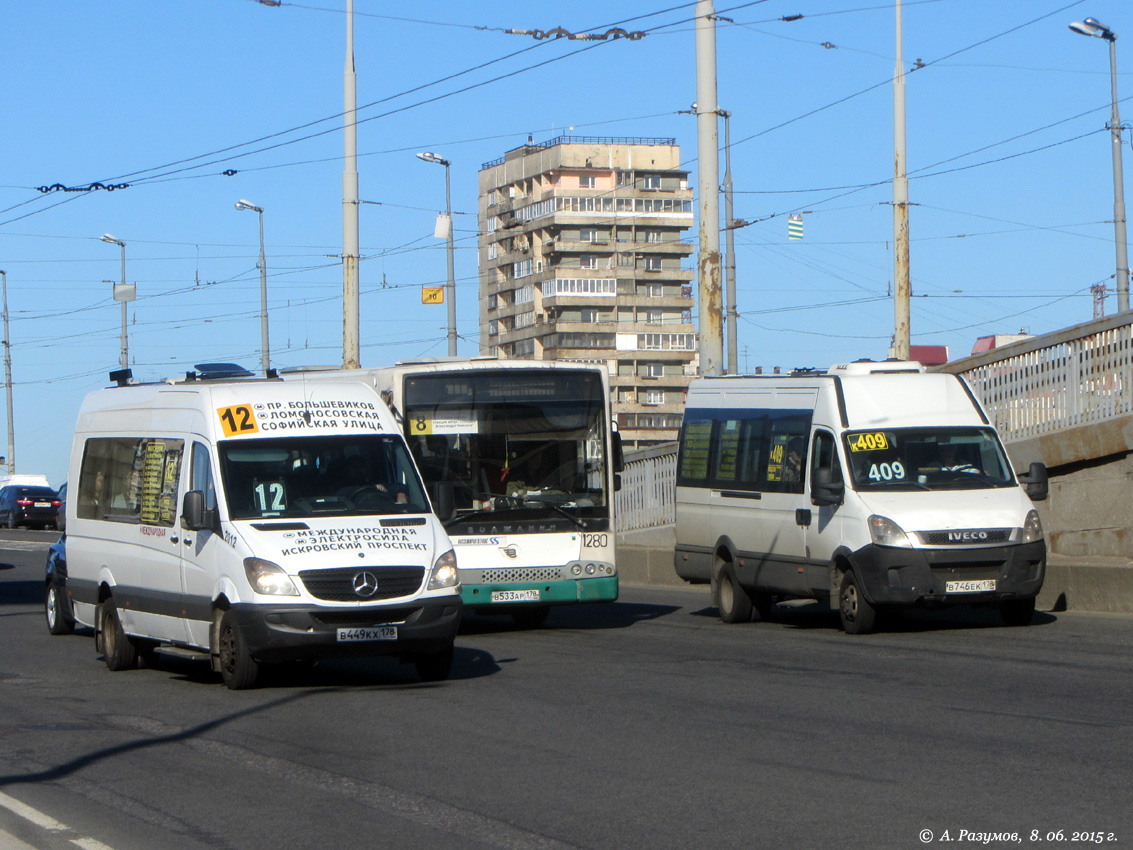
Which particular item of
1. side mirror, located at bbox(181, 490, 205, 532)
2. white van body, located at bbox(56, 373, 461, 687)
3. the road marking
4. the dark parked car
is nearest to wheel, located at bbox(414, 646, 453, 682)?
white van body, located at bbox(56, 373, 461, 687)

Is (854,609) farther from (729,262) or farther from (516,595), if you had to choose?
(729,262)

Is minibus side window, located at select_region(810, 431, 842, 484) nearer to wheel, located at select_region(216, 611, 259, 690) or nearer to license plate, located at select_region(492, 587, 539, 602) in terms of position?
license plate, located at select_region(492, 587, 539, 602)

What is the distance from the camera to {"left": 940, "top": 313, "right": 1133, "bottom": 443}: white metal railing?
2002cm

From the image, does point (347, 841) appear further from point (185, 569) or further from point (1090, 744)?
point (185, 569)

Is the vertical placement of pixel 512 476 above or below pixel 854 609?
above

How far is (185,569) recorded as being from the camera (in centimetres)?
1288

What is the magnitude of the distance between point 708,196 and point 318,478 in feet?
36.2

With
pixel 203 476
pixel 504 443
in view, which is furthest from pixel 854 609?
pixel 203 476

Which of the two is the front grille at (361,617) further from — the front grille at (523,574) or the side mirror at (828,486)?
the side mirror at (828,486)

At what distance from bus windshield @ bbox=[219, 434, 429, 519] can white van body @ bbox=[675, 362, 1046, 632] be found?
4.86 meters

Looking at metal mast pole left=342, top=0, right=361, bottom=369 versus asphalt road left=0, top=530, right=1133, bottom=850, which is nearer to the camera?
asphalt road left=0, top=530, right=1133, bottom=850

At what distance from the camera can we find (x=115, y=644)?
14273mm

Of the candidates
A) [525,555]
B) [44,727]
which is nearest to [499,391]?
[525,555]

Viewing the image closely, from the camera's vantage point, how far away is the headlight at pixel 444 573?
40.1 feet
